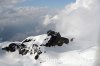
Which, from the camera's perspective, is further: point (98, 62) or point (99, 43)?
point (99, 43)

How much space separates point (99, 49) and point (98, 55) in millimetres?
645

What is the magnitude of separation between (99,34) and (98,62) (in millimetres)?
3423

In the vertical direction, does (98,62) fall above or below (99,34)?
below

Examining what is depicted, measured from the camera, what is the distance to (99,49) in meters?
24.9

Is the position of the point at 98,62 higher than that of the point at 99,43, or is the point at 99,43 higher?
the point at 99,43

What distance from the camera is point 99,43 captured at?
25156 millimetres

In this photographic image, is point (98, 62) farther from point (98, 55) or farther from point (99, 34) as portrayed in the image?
point (99, 34)

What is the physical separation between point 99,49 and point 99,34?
4.90ft

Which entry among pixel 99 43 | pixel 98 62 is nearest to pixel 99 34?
pixel 99 43

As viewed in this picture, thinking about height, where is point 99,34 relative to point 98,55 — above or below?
above

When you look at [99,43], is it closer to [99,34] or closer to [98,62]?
[99,34]

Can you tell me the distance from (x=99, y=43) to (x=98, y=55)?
1.28 metres

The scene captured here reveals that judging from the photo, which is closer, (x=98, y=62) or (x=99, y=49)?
(x=98, y=62)

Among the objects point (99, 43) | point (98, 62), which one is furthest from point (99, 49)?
point (98, 62)
